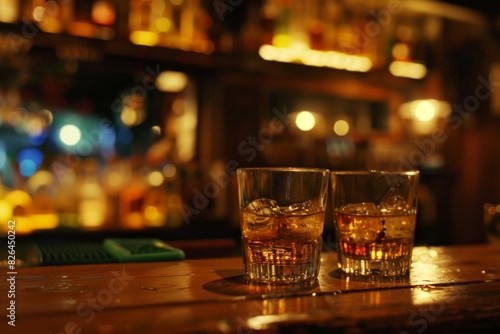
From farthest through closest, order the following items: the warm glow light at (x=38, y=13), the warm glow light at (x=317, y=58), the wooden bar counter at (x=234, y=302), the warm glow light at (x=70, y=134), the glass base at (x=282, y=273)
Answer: the warm glow light at (x=317, y=58) → the warm glow light at (x=70, y=134) → the warm glow light at (x=38, y=13) → the glass base at (x=282, y=273) → the wooden bar counter at (x=234, y=302)

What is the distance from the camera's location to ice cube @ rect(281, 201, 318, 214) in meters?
0.83

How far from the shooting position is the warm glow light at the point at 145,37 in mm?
2807

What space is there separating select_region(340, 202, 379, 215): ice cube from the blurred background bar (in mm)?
1650

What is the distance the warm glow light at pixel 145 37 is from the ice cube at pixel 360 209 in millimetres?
2120

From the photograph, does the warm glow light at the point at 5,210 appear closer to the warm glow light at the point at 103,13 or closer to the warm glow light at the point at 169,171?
the warm glow light at the point at 169,171

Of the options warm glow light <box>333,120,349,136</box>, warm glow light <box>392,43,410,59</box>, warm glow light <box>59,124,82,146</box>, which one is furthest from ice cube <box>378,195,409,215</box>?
warm glow light <box>392,43,410,59</box>

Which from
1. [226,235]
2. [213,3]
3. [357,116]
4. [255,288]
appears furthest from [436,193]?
[255,288]

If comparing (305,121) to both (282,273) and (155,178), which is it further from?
(282,273)

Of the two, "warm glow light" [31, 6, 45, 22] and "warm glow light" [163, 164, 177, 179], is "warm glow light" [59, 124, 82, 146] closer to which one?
"warm glow light" [163, 164, 177, 179]


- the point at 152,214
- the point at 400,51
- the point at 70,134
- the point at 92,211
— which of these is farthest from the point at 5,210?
the point at 400,51

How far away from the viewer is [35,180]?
2.85 m

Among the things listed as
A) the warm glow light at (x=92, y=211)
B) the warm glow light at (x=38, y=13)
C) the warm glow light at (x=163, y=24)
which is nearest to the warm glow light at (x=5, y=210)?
the warm glow light at (x=92, y=211)

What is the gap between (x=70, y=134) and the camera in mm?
2953

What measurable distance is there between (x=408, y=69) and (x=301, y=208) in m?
3.23
